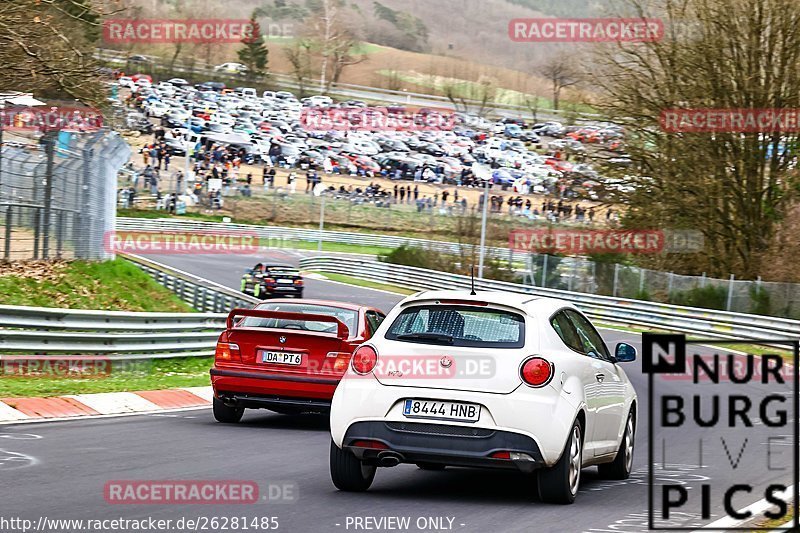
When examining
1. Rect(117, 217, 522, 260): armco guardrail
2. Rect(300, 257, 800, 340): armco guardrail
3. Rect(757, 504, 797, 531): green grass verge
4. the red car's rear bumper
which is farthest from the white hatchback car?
Rect(117, 217, 522, 260): armco guardrail

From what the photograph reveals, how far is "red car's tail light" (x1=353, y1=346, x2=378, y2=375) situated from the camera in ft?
28.0

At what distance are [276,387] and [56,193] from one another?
10822 millimetres

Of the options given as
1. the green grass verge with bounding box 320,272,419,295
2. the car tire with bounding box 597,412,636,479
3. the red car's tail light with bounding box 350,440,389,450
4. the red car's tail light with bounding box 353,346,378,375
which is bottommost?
the green grass verge with bounding box 320,272,419,295

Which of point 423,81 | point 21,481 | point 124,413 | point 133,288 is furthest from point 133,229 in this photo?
point 423,81

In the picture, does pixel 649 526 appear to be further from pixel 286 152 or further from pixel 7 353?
pixel 286 152

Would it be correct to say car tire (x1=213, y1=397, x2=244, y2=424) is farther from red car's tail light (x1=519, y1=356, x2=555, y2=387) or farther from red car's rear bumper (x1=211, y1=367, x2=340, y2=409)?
red car's tail light (x1=519, y1=356, x2=555, y2=387)

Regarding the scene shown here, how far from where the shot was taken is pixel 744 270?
4256 centimetres

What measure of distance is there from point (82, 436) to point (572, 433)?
5244mm

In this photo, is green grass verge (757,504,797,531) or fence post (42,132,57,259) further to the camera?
fence post (42,132,57,259)

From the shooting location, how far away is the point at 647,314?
4050 centimetres

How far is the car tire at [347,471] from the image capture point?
8625 millimetres

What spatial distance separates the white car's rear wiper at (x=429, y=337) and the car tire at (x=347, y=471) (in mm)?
941

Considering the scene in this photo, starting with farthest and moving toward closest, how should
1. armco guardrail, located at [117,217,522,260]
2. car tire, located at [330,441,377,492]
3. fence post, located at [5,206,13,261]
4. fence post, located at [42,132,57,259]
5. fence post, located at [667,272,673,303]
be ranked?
armco guardrail, located at [117,217,522,260], fence post, located at [667,272,673,303], fence post, located at [42,132,57,259], fence post, located at [5,206,13,261], car tire, located at [330,441,377,492]

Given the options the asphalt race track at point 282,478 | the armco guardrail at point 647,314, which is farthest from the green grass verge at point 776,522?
the armco guardrail at point 647,314
